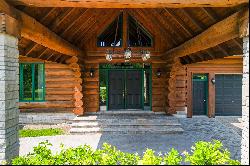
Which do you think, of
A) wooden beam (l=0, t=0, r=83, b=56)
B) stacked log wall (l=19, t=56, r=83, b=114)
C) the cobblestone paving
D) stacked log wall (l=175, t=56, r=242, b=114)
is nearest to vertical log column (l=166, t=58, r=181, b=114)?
stacked log wall (l=175, t=56, r=242, b=114)

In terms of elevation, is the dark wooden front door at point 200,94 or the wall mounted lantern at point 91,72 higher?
the wall mounted lantern at point 91,72

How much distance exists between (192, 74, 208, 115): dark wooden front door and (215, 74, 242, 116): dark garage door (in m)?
0.74

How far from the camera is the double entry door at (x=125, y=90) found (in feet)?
47.8

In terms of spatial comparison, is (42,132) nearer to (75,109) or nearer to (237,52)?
(75,109)

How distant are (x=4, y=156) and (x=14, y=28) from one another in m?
2.55

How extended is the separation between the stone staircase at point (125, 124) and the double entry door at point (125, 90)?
192 cm

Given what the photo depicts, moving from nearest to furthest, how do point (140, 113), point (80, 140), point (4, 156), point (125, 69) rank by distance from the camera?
point (4, 156)
point (80, 140)
point (140, 113)
point (125, 69)

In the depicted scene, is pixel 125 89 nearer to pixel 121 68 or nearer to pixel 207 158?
pixel 121 68

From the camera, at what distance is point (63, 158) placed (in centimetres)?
427

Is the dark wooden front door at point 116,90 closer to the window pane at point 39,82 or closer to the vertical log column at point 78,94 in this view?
the vertical log column at point 78,94

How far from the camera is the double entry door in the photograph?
14.6 meters

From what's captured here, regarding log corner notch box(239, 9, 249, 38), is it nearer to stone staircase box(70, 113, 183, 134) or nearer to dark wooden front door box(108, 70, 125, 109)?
stone staircase box(70, 113, 183, 134)

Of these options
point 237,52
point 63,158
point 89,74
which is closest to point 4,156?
point 63,158

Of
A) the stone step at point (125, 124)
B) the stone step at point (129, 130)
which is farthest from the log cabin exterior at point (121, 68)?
the stone step at point (129, 130)
